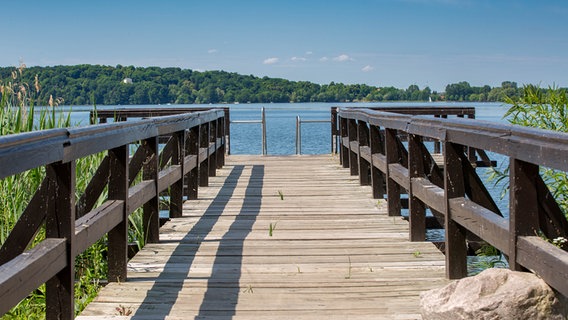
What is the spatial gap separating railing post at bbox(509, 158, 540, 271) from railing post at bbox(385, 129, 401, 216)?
3.37m

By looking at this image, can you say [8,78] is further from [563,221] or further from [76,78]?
[76,78]

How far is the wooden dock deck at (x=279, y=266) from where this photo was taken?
3.91 metres

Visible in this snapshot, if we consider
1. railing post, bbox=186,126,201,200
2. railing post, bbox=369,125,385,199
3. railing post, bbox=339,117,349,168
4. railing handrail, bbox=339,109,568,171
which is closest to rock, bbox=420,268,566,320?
railing handrail, bbox=339,109,568,171

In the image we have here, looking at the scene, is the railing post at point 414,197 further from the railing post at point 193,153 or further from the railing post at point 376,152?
the railing post at point 193,153

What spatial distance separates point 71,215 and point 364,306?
1721mm

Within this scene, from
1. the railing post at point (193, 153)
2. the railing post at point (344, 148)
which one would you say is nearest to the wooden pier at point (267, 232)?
the railing post at point (193, 153)

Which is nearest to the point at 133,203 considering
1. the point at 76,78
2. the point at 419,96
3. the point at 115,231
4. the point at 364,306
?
the point at 115,231

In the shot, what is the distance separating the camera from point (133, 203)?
477 cm

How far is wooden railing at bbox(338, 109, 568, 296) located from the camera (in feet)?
9.51

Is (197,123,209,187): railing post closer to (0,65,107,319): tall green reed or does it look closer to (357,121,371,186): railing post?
(357,121,371,186): railing post

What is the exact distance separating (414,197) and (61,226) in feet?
10.6

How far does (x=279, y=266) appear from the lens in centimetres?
497

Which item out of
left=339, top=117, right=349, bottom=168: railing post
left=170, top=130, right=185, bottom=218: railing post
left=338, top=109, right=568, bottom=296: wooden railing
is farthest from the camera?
left=339, top=117, right=349, bottom=168: railing post

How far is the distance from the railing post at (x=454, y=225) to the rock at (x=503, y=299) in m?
1.19
